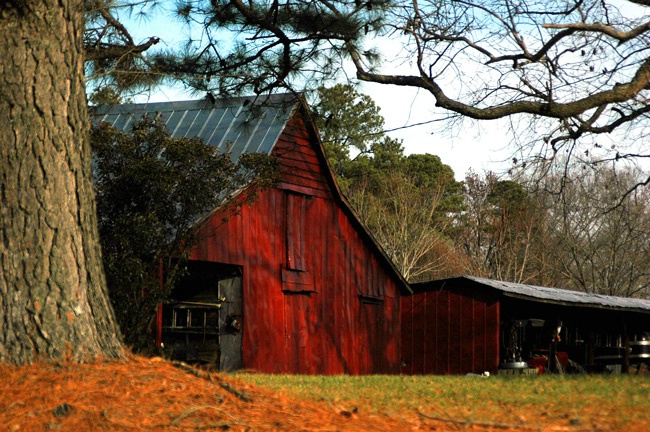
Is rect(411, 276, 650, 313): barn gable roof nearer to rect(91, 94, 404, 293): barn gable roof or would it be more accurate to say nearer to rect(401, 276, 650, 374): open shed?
rect(401, 276, 650, 374): open shed

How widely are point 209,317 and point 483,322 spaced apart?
812 centimetres

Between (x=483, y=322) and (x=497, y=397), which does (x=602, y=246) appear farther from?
(x=497, y=397)

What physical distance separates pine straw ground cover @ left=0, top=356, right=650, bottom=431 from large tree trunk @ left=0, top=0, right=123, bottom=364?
30 cm

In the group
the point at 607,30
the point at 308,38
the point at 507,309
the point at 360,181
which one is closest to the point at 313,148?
the point at 507,309

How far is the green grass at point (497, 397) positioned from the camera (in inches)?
297

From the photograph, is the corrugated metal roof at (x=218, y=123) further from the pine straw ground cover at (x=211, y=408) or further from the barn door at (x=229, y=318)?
the pine straw ground cover at (x=211, y=408)

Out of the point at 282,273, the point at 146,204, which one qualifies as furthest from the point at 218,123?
the point at 146,204

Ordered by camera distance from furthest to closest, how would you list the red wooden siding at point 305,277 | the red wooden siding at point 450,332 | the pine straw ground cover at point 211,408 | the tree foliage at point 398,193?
the tree foliage at point 398,193 → the red wooden siding at point 450,332 → the red wooden siding at point 305,277 → the pine straw ground cover at point 211,408

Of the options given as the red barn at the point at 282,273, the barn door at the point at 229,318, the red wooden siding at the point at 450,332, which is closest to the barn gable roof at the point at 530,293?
the red wooden siding at the point at 450,332

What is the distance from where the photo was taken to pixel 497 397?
29.5 feet

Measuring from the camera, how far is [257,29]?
1300 centimetres

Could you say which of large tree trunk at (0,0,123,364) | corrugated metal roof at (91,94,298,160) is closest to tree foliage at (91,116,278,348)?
corrugated metal roof at (91,94,298,160)

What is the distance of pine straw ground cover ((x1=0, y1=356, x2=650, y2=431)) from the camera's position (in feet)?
21.0

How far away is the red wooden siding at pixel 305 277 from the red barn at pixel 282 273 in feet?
0.09
